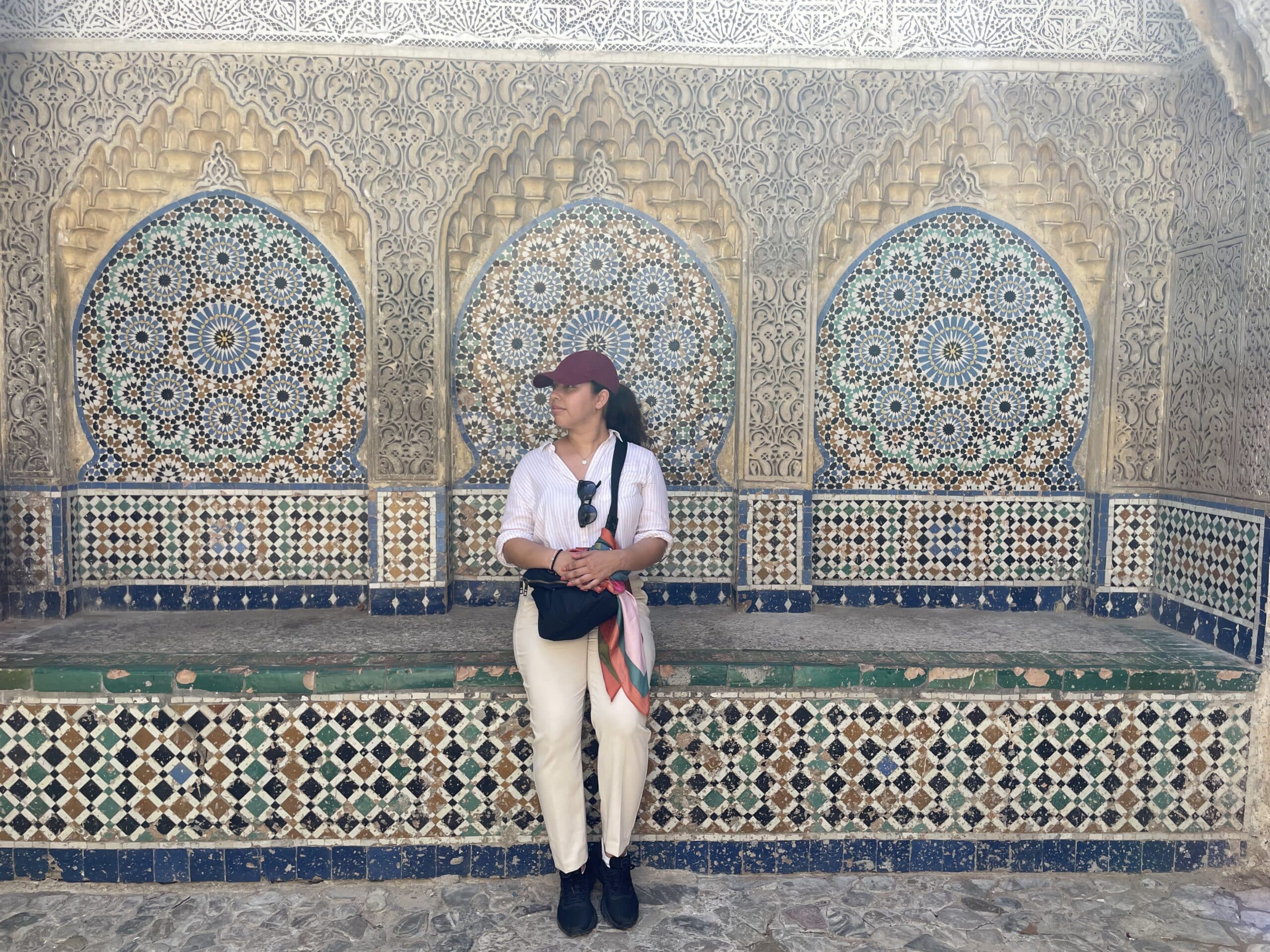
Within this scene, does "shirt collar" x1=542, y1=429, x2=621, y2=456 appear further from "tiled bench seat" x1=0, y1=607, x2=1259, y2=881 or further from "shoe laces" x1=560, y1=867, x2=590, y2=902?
"shoe laces" x1=560, y1=867, x2=590, y2=902

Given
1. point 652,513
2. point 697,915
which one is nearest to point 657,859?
point 697,915

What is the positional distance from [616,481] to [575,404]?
264 mm

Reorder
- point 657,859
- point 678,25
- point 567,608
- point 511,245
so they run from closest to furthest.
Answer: point 567,608
point 657,859
point 678,25
point 511,245

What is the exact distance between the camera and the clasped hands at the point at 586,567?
7.90ft

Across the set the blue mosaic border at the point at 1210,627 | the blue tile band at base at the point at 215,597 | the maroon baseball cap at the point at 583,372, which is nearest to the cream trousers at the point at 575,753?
the maroon baseball cap at the point at 583,372

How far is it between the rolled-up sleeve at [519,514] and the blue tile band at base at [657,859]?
3.42 feet

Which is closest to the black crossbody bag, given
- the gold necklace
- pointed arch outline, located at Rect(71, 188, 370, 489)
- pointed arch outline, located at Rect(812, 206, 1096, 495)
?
the gold necklace

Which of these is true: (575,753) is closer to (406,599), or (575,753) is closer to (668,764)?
(668,764)

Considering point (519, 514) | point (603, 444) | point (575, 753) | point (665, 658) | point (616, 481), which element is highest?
point (603, 444)

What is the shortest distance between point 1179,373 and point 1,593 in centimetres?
489

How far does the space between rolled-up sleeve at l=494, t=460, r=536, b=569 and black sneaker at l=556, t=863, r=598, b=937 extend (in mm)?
930

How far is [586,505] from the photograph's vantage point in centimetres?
250

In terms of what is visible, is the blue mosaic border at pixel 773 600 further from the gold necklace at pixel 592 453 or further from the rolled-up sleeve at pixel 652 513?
the gold necklace at pixel 592 453

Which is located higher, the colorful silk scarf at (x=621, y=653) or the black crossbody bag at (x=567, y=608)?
the black crossbody bag at (x=567, y=608)
